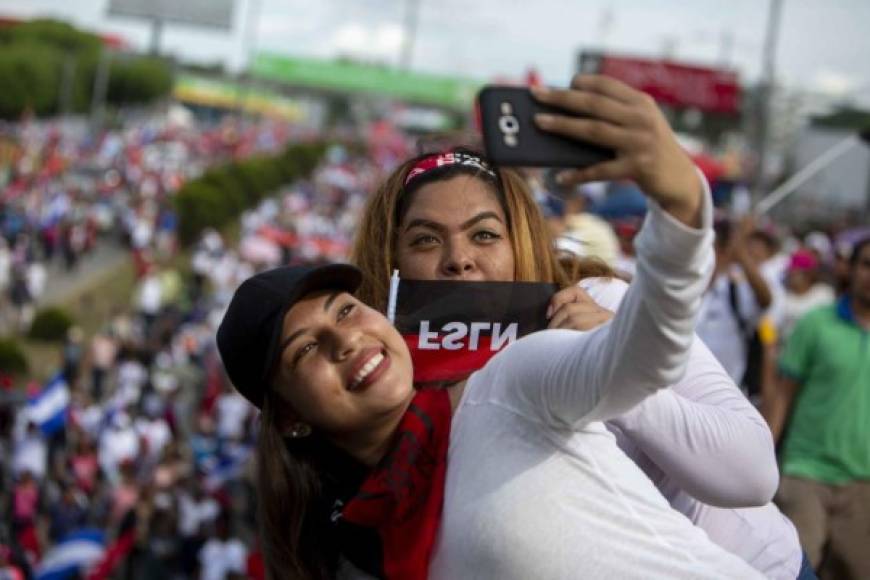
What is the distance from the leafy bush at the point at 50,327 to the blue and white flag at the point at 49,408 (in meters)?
10.9

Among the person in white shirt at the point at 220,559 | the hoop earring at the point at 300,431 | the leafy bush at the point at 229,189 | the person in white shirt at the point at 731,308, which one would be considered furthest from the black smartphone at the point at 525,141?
the leafy bush at the point at 229,189

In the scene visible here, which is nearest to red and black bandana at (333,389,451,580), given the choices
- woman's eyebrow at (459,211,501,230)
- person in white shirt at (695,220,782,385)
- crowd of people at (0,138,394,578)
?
woman's eyebrow at (459,211,501,230)

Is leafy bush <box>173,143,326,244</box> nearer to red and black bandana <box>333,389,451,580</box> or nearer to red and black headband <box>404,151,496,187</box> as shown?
red and black headband <box>404,151,496,187</box>

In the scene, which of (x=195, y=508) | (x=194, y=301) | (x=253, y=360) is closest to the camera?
(x=253, y=360)

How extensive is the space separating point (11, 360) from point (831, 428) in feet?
60.0

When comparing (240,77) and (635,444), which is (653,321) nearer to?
(635,444)

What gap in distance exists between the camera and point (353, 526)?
2158mm

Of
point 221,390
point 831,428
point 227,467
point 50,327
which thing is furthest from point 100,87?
point 831,428

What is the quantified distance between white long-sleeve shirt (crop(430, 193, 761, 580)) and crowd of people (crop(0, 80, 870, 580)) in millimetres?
14

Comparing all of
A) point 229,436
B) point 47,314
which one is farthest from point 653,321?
point 47,314

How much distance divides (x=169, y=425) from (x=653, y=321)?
14.7 meters

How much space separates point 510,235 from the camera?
2543 mm

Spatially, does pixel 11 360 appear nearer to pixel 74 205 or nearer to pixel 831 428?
pixel 74 205

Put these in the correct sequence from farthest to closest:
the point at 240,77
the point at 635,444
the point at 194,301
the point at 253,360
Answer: the point at 240,77, the point at 194,301, the point at 253,360, the point at 635,444
